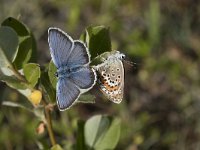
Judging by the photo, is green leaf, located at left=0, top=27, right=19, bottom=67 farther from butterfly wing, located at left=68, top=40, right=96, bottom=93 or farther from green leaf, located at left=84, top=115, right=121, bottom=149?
green leaf, located at left=84, top=115, right=121, bottom=149

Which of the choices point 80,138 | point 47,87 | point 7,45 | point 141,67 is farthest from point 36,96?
point 141,67

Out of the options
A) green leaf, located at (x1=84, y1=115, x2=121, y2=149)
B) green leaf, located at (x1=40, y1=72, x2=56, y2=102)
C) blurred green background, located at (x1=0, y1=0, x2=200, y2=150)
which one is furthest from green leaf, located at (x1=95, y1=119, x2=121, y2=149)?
blurred green background, located at (x1=0, y1=0, x2=200, y2=150)

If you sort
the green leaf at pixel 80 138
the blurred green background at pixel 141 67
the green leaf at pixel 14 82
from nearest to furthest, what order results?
the green leaf at pixel 14 82 < the green leaf at pixel 80 138 < the blurred green background at pixel 141 67

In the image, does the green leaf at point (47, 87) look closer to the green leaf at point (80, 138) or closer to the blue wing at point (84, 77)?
the blue wing at point (84, 77)

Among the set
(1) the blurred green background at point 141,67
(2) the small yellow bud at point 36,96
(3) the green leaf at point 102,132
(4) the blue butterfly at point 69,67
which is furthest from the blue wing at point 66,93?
(1) the blurred green background at point 141,67

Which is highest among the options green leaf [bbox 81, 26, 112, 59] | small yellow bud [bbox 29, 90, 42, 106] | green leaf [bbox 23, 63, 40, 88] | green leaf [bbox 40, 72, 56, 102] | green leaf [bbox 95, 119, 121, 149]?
green leaf [bbox 81, 26, 112, 59]

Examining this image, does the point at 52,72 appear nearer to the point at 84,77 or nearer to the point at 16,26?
the point at 84,77

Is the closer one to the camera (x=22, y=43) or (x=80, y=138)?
(x=22, y=43)
